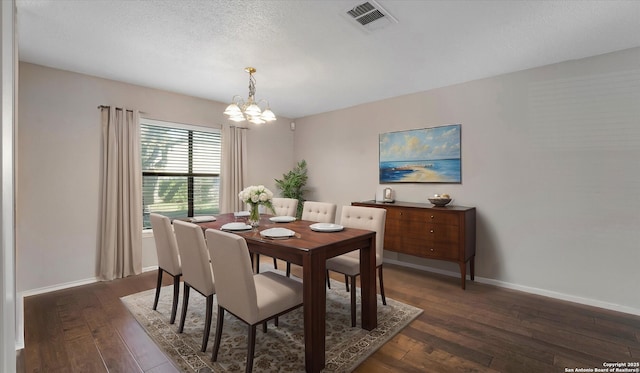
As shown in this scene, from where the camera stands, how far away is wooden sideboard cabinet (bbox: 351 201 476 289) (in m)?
3.38

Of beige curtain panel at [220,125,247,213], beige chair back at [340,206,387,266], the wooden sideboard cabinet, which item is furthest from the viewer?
beige curtain panel at [220,125,247,213]

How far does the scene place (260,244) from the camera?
228 cm

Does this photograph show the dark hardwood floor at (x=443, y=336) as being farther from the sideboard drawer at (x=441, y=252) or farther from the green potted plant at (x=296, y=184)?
the green potted plant at (x=296, y=184)

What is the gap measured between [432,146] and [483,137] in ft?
2.05

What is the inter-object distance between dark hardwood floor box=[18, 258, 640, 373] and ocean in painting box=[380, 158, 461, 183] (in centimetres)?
148

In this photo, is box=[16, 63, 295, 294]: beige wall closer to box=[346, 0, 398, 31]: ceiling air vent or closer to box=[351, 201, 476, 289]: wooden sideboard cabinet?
box=[346, 0, 398, 31]: ceiling air vent

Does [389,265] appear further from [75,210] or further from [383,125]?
[75,210]

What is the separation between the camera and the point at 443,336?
7.84 ft

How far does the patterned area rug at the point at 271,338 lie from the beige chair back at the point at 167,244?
0.49 m

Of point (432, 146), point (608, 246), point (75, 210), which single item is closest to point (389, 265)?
point (432, 146)

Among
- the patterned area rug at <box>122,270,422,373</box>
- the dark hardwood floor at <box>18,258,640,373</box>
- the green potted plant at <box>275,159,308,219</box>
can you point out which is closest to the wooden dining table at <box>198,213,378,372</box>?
the patterned area rug at <box>122,270,422,373</box>

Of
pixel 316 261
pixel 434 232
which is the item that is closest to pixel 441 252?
pixel 434 232

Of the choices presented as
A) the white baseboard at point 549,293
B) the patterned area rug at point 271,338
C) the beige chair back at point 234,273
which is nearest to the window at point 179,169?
the patterned area rug at point 271,338

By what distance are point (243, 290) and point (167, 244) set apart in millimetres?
1187
